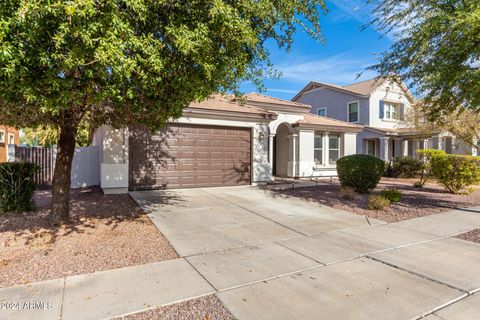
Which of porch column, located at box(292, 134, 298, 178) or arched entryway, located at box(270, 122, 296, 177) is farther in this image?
arched entryway, located at box(270, 122, 296, 177)

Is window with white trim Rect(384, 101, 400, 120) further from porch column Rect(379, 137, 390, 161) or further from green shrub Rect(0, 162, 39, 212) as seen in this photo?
green shrub Rect(0, 162, 39, 212)

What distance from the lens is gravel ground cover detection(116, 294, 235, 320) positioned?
299 centimetres

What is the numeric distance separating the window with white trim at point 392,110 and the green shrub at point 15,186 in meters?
22.6

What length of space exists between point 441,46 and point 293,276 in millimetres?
7233

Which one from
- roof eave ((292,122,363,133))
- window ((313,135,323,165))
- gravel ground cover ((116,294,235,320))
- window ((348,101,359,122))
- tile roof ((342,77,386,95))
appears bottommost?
gravel ground cover ((116,294,235,320))

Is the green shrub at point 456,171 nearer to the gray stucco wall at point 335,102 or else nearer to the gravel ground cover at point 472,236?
the gravel ground cover at point 472,236

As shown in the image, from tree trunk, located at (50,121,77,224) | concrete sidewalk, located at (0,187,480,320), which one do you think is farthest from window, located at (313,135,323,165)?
tree trunk, located at (50,121,77,224)

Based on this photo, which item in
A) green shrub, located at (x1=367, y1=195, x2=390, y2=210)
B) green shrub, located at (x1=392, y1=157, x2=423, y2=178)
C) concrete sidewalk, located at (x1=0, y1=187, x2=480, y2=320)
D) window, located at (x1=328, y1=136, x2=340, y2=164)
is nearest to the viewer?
concrete sidewalk, located at (x1=0, y1=187, x2=480, y2=320)

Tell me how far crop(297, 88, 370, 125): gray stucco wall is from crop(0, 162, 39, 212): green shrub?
20.7 metres

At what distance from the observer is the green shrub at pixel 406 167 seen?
17.9 metres

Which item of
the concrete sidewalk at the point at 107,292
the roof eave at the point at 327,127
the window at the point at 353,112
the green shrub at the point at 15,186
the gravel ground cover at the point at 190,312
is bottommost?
the gravel ground cover at the point at 190,312

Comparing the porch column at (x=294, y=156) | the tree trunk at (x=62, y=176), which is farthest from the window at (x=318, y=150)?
the tree trunk at (x=62, y=176)

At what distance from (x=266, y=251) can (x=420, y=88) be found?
7.04m

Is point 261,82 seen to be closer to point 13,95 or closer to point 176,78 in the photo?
point 176,78
